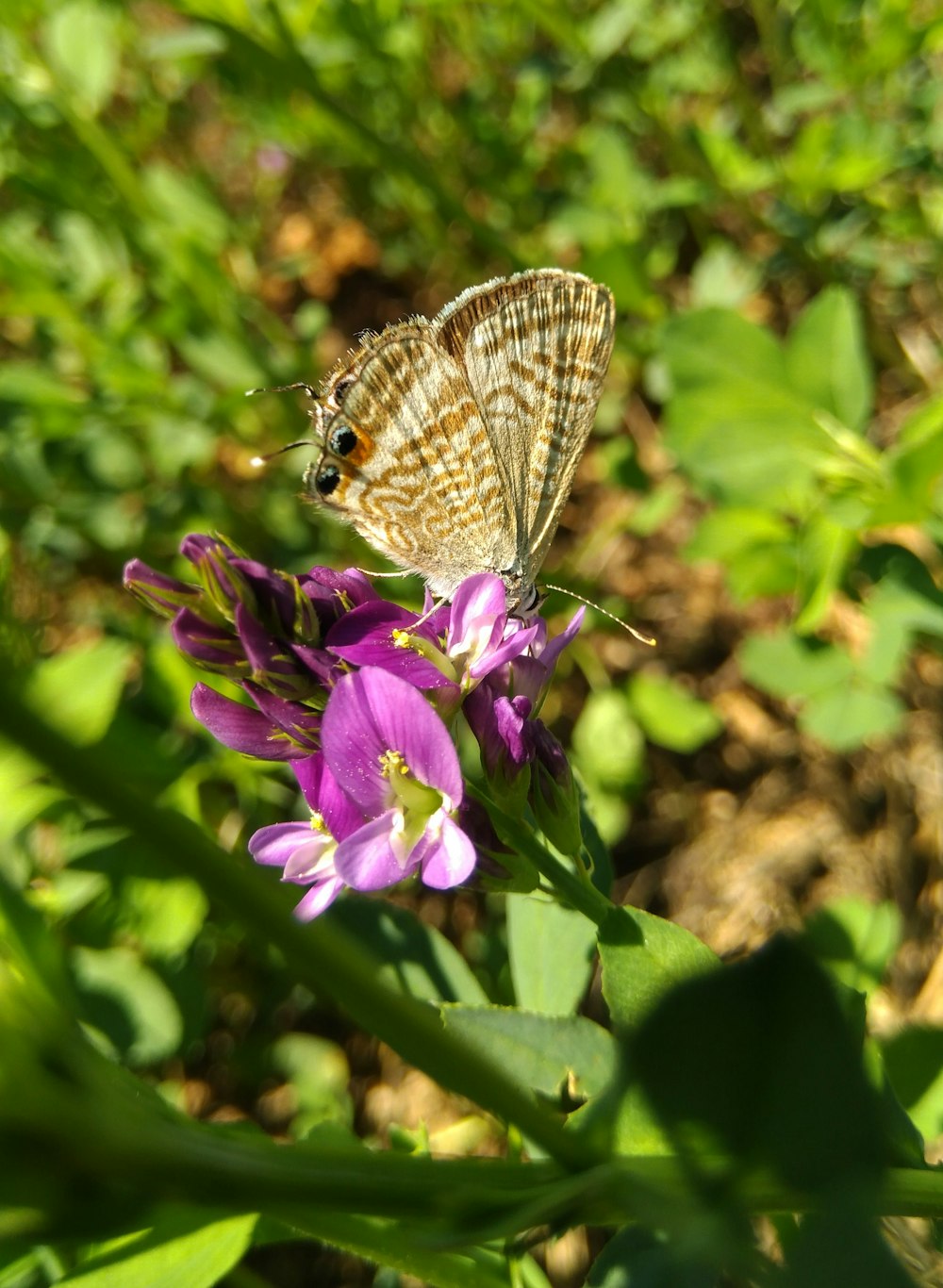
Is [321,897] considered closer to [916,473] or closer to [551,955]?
[551,955]

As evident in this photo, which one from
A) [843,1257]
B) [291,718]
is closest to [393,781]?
[291,718]

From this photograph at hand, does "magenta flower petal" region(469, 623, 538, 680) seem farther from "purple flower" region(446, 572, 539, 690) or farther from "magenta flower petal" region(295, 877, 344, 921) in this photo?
"magenta flower petal" region(295, 877, 344, 921)

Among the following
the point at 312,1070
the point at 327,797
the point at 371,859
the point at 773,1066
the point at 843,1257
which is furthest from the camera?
the point at 312,1070

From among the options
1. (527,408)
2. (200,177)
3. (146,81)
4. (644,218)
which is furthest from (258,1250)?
(146,81)

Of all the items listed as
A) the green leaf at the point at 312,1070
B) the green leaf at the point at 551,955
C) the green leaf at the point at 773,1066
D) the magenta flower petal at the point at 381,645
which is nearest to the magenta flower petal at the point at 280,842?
the magenta flower petal at the point at 381,645

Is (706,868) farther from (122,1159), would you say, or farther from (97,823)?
(122,1159)

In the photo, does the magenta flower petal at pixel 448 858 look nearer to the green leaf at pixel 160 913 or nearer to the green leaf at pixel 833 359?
the green leaf at pixel 160 913
